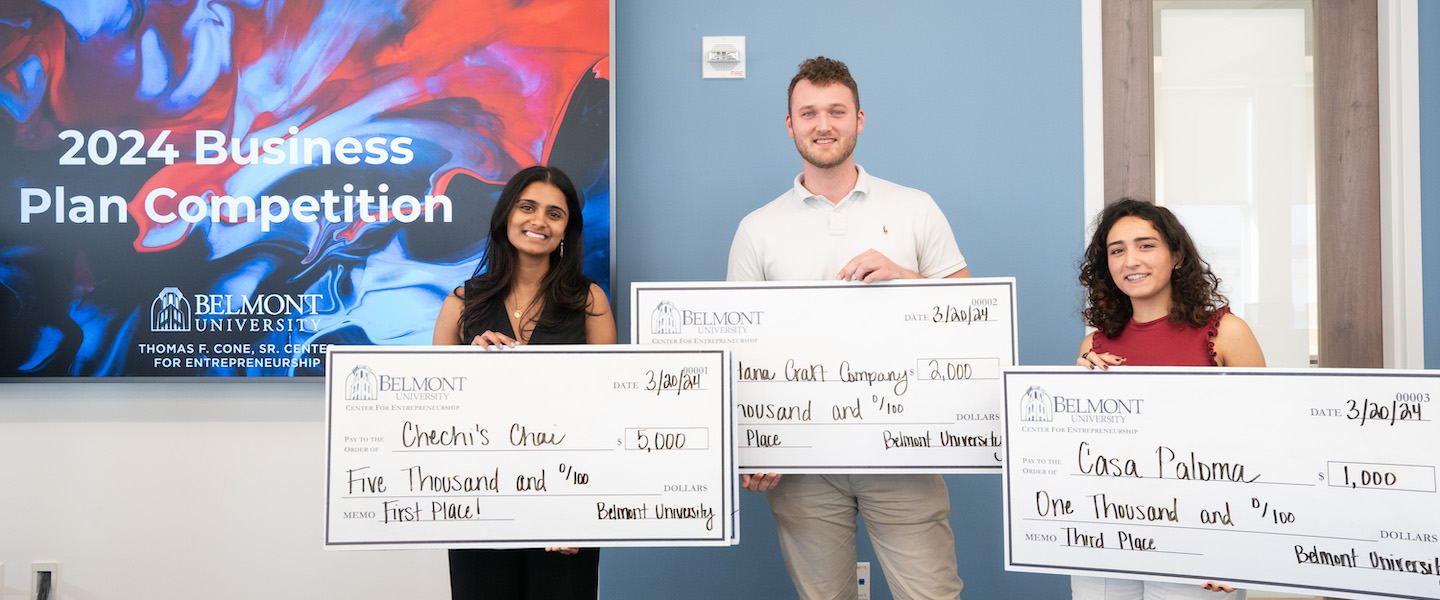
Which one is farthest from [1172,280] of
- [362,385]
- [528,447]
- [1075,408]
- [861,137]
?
[362,385]

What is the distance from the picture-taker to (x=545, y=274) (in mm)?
1831

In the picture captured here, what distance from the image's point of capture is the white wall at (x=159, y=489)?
2318 millimetres

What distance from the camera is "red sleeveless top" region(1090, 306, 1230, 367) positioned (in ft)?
5.20

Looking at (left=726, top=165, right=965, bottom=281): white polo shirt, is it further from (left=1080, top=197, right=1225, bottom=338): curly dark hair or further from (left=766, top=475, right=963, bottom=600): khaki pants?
(left=766, top=475, right=963, bottom=600): khaki pants

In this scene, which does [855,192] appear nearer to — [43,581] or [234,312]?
[234,312]

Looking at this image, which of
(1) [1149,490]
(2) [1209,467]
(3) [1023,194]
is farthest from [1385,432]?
(3) [1023,194]

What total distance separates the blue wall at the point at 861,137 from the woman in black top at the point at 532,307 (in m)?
0.54

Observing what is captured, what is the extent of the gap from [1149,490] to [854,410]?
23.3 inches

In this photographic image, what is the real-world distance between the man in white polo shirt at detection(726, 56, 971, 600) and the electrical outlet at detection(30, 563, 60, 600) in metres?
2.31

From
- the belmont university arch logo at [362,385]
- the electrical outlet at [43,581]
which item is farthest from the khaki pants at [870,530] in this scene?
the electrical outlet at [43,581]

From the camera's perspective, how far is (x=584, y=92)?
2.25 metres

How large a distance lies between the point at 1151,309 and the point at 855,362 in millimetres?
708

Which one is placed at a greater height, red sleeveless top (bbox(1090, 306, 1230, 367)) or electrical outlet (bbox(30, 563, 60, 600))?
red sleeveless top (bbox(1090, 306, 1230, 367))

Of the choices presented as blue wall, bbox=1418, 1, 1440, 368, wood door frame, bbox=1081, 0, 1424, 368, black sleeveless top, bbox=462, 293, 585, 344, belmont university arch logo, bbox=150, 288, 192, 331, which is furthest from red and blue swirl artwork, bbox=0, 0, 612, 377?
blue wall, bbox=1418, 1, 1440, 368
